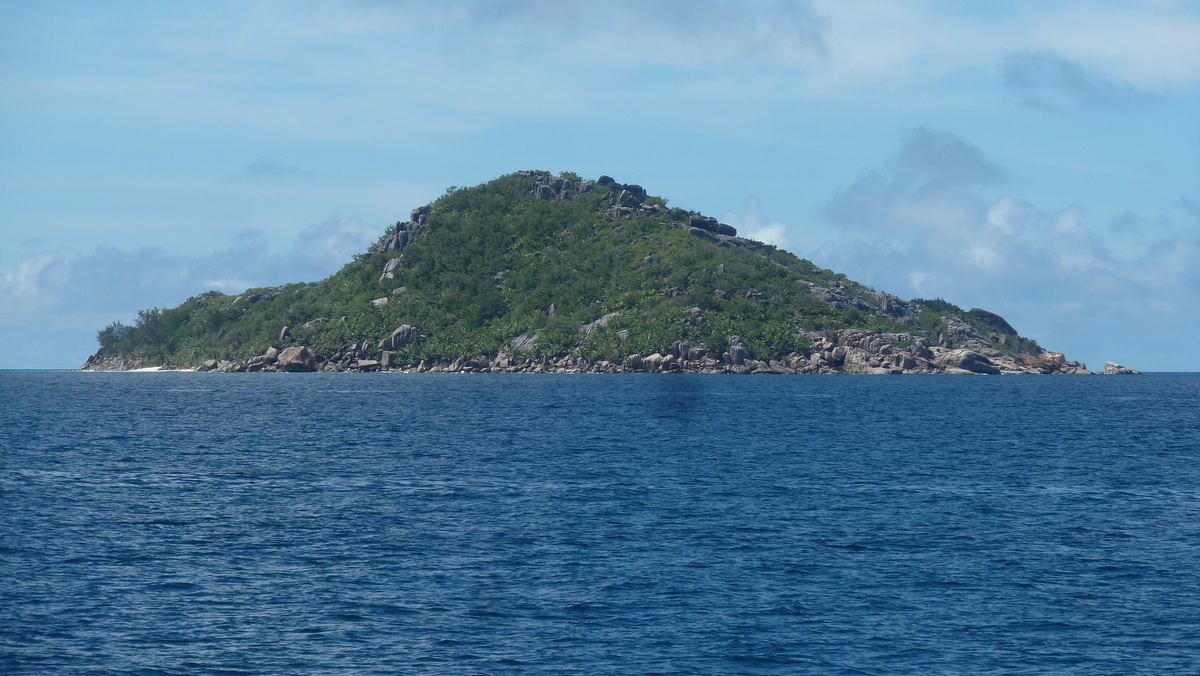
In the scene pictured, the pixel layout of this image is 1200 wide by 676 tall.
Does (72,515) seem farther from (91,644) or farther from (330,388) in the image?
(330,388)

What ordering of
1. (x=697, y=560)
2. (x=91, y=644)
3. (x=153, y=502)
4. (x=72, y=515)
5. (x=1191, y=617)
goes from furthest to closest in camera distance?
(x=153, y=502) → (x=72, y=515) → (x=697, y=560) → (x=1191, y=617) → (x=91, y=644)

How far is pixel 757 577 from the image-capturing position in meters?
39.2

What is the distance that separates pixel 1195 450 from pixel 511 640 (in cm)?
7579

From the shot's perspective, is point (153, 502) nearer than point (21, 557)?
No

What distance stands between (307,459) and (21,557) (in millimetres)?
32985

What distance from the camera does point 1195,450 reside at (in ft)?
A: 280

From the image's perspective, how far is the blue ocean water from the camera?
102 feet

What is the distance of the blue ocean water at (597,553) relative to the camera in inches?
1220

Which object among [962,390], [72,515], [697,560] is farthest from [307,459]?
[962,390]

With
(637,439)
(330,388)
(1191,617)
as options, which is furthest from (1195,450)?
(330,388)

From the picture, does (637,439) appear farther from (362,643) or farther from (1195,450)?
(362,643)

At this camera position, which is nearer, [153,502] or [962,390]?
[153,502]

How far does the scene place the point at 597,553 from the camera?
42.9m

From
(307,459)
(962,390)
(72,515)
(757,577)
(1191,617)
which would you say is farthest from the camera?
(962,390)
